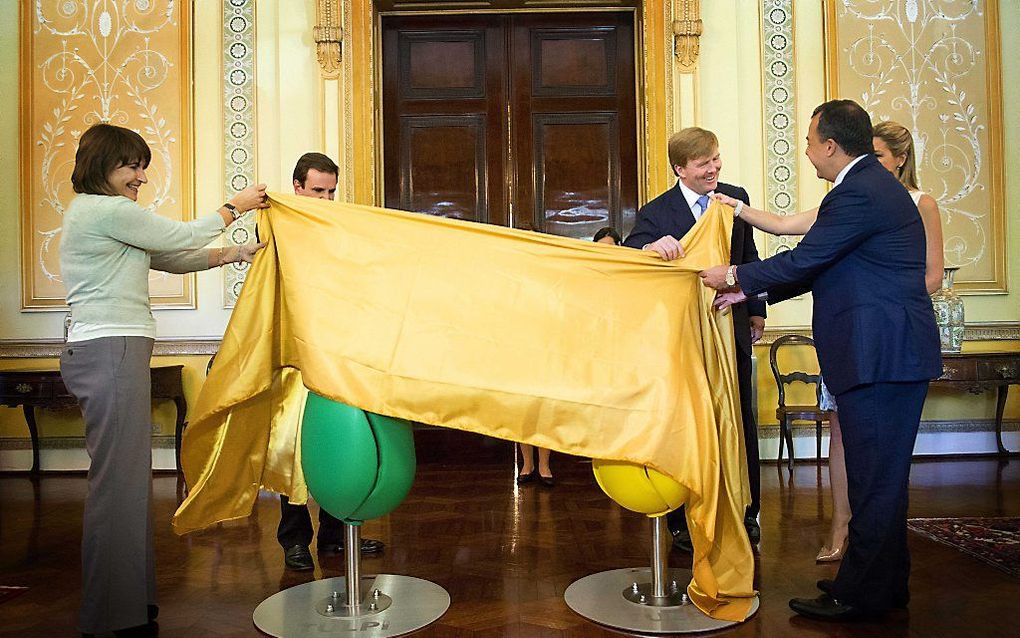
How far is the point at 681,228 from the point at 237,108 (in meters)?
3.59

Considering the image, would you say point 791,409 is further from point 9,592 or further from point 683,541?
point 9,592

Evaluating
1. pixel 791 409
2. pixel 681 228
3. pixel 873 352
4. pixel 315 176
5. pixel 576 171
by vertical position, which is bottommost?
pixel 791 409

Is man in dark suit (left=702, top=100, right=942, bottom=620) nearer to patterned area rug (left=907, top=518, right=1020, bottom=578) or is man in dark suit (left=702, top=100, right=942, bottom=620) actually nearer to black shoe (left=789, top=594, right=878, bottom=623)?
black shoe (left=789, top=594, right=878, bottom=623)

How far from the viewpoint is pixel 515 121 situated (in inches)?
231

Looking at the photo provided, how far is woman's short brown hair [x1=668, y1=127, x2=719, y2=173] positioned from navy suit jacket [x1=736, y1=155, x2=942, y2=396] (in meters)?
0.58

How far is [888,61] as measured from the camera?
5531 mm

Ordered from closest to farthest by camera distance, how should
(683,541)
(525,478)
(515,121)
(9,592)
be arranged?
(9,592) < (683,541) < (525,478) < (515,121)

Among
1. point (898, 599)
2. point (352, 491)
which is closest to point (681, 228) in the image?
point (898, 599)

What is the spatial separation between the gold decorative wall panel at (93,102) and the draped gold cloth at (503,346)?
10.9 ft

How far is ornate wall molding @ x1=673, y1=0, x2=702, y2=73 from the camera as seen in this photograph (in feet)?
17.7

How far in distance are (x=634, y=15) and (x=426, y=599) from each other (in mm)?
4484

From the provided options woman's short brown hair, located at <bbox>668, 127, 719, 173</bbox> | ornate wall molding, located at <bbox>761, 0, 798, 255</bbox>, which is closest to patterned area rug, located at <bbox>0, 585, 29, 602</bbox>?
woman's short brown hair, located at <bbox>668, 127, 719, 173</bbox>

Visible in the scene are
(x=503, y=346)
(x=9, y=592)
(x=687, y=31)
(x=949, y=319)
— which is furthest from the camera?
(x=687, y=31)

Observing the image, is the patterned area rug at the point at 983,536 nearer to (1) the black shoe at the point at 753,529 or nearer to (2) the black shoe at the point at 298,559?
(1) the black shoe at the point at 753,529
